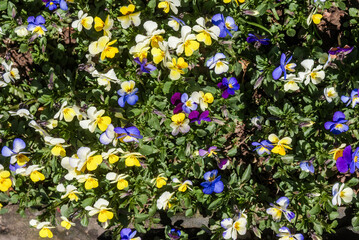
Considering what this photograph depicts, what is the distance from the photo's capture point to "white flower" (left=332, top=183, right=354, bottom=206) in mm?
2713

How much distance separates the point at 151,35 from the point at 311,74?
4.20ft

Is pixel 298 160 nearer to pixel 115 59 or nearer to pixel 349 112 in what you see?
pixel 349 112

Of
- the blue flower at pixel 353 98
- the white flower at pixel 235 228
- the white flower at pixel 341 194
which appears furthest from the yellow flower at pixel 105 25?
the white flower at pixel 341 194

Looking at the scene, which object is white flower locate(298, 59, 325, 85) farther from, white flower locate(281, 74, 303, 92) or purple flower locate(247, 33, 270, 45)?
purple flower locate(247, 33, 270, 45)

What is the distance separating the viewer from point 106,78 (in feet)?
9.07

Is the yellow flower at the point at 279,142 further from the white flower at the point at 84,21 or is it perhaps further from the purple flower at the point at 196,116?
the white flower at the point at 84,21

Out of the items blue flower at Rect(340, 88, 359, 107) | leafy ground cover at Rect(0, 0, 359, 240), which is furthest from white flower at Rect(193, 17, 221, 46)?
blue flower at Rect(340, 88, 359, 107)

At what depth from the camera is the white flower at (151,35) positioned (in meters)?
2.68

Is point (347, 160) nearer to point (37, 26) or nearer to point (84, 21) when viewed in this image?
point (84, 21)

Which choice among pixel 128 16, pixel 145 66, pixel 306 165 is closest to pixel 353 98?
pixel 306 165

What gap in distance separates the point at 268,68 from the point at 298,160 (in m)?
0.80

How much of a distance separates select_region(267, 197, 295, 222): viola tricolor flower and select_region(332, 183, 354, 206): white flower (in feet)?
1.11

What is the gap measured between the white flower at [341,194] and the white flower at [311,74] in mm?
819

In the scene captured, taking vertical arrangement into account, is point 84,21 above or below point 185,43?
above
